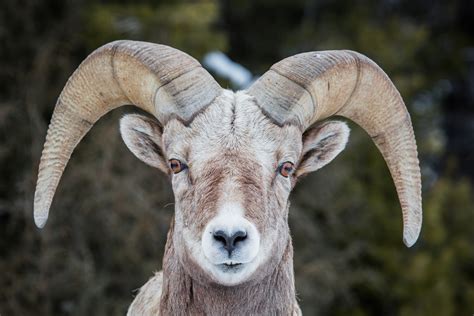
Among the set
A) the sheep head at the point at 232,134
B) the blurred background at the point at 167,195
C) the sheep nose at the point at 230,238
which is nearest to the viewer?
the sheep nose at the point at 230,238

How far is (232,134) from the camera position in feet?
22.7

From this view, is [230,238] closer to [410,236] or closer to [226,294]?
[226,294]

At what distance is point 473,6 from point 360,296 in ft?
34.7

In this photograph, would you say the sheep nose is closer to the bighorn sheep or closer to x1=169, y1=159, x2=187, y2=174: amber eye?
the bighorn sheep

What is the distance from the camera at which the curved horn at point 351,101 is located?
284 inches

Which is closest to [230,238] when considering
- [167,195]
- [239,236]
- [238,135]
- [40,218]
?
[239,236]

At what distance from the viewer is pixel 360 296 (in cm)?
1945

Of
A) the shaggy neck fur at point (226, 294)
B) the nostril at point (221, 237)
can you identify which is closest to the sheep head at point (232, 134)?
the nostril at point (221, 237)

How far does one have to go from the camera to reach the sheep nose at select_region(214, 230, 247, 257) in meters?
6.14

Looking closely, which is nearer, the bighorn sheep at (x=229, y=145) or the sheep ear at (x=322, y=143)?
the bighorn sheep at (x=229, y=145)

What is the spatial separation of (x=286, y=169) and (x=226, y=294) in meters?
0.93

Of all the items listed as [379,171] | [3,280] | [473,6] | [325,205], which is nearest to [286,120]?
[3,280]

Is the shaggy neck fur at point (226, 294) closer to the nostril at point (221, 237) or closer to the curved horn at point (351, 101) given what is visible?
the nostril at point (221, 237)

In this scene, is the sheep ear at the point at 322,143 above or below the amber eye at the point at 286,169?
above
